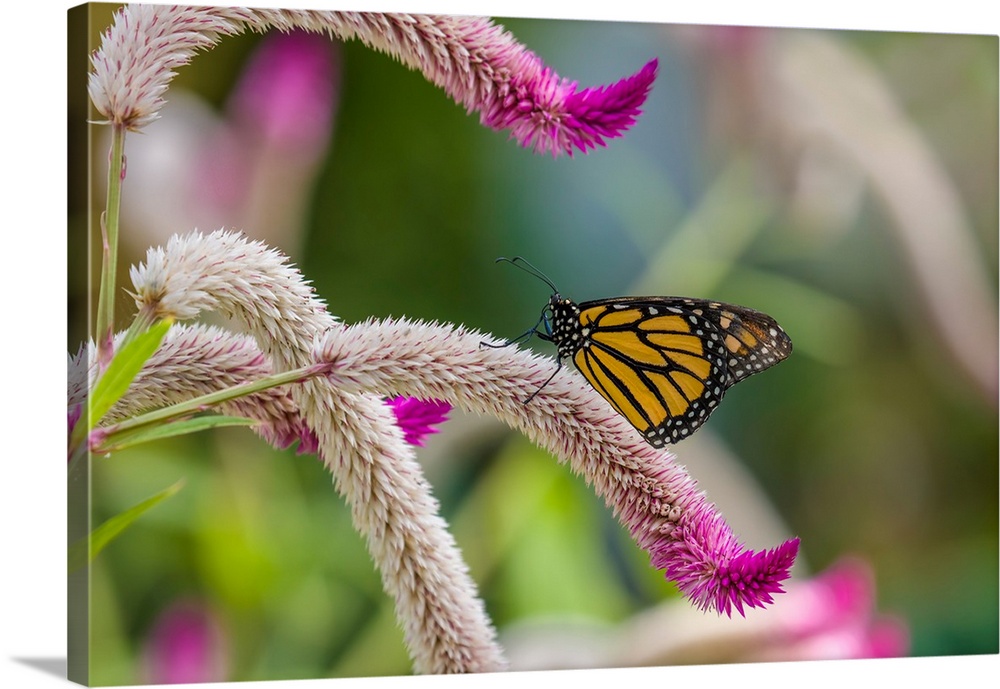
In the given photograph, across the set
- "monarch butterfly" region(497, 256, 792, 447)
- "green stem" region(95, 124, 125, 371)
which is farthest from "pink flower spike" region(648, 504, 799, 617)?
"green stem" region(95, 124, 125, 371)

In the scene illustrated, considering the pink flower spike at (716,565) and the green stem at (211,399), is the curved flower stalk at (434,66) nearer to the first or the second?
the green stem at (211,399)

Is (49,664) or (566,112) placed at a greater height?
(566,112)

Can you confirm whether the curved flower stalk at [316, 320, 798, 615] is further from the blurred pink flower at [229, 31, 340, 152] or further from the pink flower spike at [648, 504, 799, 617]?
the blurred pink flower at [229, 31, 340, 152]

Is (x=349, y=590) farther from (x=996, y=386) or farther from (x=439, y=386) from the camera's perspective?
(x=996, y=386)

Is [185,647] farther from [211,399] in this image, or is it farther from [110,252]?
[110,252]

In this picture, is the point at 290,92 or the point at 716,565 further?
the point at 716,565

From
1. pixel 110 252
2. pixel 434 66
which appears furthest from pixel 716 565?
pixel 110 252

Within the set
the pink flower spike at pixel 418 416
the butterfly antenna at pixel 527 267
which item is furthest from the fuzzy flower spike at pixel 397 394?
the butterfly antenna at pixel 527 267
